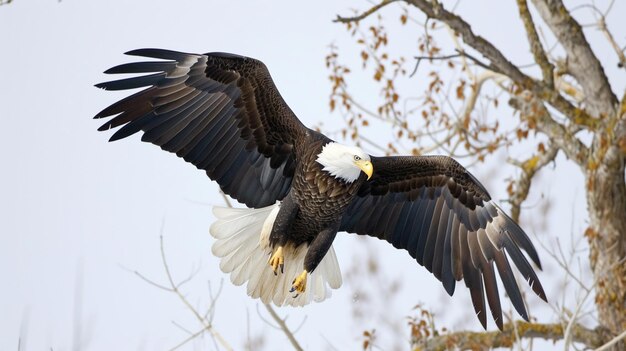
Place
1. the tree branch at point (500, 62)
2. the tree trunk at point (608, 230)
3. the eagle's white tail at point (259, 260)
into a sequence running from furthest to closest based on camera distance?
the tree branch at point (500, 62)
the tree trunk at point (608, 230)
the eagle's white tail at point (259, 260)

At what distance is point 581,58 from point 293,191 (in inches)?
174

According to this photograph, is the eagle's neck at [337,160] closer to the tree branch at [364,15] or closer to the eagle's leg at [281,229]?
the eagle's leg at [281,229]

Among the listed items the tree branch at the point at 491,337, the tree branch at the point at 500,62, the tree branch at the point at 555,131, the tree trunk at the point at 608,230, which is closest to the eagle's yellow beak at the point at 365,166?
the tree branch at the point at 491,337

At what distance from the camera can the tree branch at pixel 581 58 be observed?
352 inches

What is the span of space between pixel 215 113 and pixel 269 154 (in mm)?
415

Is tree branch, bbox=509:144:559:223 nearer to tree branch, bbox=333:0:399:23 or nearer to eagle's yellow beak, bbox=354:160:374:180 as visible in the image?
tree branch, bbox=333:0:399:23

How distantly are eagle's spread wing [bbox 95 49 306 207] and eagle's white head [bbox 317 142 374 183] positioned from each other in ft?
0.82

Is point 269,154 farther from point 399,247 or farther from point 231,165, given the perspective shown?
point 399,247

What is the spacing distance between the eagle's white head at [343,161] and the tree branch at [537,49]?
3.85m

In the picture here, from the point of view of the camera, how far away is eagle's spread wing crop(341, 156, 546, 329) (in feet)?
19.5

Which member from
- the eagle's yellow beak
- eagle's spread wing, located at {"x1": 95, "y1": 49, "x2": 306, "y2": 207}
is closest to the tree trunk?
the eagle's yellow beak

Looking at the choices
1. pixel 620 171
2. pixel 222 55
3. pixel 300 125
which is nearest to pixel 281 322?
pixel 300 125

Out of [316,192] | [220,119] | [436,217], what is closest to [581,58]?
[436,217]

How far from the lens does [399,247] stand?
6.17 meters
